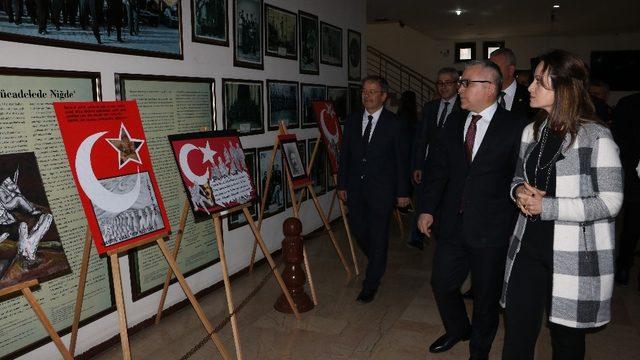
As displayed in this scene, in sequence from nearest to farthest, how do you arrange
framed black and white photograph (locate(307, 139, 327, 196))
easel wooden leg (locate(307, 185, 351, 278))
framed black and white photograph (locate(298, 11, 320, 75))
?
easel wooden leg (locate(307, 185, 351, 278)) < framed black and white photograph (locate(298, 11, 320, 75)) < framed black and white photograph (locate(307, 139, 327, 196))

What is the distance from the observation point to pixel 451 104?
14.8 feet

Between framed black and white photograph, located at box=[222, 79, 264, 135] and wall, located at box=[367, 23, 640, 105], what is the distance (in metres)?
10.7

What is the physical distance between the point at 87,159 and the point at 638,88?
1502cm

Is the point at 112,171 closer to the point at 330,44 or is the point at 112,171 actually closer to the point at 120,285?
the point at 120,285

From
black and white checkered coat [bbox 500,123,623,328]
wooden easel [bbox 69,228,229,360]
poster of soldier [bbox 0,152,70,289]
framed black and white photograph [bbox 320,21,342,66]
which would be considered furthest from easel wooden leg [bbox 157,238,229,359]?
framed black and white photograph [bbox 320,21,342,66]

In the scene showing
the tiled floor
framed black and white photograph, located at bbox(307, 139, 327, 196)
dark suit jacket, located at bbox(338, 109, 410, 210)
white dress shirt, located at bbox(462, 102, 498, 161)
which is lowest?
the tiled floor

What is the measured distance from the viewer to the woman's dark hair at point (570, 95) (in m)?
1.92

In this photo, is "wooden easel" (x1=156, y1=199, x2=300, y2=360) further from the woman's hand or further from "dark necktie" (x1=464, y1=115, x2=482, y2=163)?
the woman's hand

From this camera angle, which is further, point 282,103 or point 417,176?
point 282,103

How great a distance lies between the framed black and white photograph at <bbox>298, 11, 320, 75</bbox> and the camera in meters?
5.54

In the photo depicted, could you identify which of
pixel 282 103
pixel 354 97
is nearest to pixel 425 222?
pixel 282 103

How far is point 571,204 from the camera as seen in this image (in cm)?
187

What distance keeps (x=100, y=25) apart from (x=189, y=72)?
2.78 feet

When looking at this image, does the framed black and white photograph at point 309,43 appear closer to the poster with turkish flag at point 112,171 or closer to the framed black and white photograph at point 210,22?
the framed black and white photograph at point 210,22
